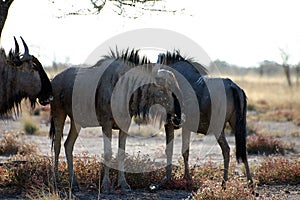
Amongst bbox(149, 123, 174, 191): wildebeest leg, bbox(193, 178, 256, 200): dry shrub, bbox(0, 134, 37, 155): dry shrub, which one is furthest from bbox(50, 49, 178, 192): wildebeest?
bbox(0, 134, 37, 155): dry shrub

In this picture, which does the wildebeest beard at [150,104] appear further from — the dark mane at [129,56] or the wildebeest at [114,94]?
the dark mane at [129,56]

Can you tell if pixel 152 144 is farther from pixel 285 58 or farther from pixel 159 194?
pixel 285 58

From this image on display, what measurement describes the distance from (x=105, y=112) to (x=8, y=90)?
173 cm

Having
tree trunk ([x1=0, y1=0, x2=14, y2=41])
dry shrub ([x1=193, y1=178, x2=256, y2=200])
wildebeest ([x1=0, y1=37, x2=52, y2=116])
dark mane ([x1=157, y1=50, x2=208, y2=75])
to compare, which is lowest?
dry shrub ([x1=193, y1=178, x2=256, y2=200])

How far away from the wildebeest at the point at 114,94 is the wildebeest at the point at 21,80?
540 millimetres

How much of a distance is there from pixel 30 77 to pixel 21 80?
0.54 ft

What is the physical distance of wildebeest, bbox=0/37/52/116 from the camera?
34.0 ft

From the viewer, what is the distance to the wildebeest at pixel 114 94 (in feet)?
34.4

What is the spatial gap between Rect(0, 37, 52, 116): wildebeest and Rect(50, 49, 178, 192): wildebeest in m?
0.54

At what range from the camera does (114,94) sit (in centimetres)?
1052

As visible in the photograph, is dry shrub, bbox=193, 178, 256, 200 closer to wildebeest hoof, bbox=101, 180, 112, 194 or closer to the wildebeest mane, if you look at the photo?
wildebeest hoof, bbox=101, 180, 112, 194

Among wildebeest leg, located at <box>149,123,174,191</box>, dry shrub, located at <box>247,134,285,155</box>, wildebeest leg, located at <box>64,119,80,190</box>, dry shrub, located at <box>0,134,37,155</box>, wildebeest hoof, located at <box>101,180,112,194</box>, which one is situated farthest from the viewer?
dry shrub, located at <box>247,134,285,155</box>

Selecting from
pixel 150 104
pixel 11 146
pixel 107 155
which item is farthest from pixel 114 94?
pixel 11 146

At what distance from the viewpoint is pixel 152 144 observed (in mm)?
19594
